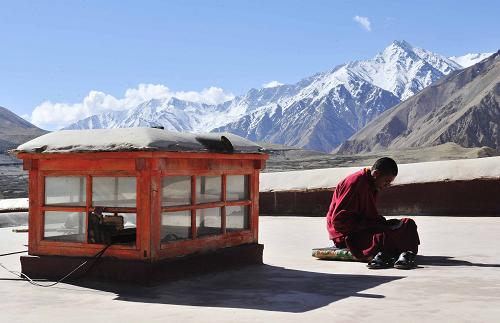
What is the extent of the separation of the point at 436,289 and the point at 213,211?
2.72 metres

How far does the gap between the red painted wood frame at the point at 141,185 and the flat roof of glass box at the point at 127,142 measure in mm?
85

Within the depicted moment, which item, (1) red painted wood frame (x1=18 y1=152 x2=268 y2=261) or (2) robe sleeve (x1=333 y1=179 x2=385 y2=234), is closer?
(1) red painted wood frame (x1=18 y1=152 x2=268 y2=261)

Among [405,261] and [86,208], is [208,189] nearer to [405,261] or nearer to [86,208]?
[86,208]

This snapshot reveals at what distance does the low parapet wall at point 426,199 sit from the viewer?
52.6 feet

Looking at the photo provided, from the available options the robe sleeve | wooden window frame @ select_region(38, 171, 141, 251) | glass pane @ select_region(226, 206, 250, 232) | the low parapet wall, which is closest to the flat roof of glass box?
wooden window frame @ select_region(38, 171, 141, 251)

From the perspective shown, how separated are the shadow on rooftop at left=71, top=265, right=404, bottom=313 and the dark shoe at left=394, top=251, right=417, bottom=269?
73cm

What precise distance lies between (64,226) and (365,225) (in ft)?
11.0

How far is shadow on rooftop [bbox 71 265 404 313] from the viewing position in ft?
20.0

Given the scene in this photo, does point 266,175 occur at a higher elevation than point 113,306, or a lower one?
higher

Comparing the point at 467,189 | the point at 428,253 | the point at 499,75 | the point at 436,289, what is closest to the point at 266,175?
the point at 467,189

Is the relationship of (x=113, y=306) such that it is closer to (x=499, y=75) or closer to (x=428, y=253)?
(x=428, y=253)

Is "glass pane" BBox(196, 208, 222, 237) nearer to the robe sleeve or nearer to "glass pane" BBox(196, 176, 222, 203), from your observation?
"glass pane" BBox(196, 176, 222, 203)

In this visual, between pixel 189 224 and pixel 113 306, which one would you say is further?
pixel 189 224

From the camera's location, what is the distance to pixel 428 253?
9945 mm
